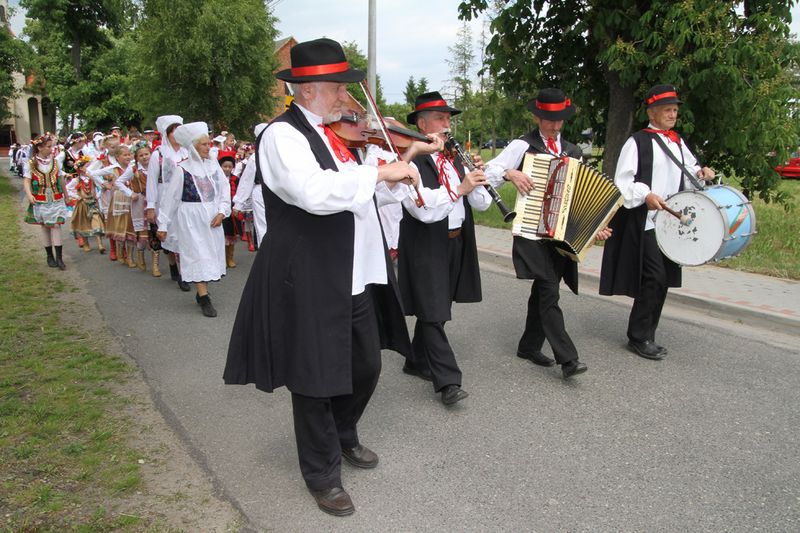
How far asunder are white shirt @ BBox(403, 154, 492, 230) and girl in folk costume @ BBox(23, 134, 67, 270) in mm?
7018

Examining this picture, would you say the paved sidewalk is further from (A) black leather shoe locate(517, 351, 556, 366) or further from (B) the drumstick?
(A) black leather shoe locate(517, 351, 556, 366)

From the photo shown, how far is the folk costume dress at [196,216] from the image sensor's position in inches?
265

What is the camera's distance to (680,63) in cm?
861

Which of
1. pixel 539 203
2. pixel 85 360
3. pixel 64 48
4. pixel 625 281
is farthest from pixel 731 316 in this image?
pixel 64 48

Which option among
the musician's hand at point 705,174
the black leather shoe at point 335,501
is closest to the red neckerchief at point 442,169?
the black leather shoe at point 335,501

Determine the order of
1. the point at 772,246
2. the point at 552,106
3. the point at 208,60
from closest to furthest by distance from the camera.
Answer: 1. the point at 552,106
2. the point at 772,246
3. the point at 208,60

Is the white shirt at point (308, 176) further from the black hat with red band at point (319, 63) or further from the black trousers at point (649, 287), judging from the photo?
the black trousers at point (649, 287)

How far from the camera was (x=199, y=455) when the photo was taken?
3.63 m

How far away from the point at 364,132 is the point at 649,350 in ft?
10.7

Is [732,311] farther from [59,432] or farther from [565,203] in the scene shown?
[59,432]

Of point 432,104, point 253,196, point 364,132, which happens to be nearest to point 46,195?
point 253,196

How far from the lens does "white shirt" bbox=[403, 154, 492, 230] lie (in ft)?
12.6

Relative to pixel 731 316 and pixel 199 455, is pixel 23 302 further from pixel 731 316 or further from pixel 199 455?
pixel 731 316

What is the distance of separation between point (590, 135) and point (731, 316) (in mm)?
6582
